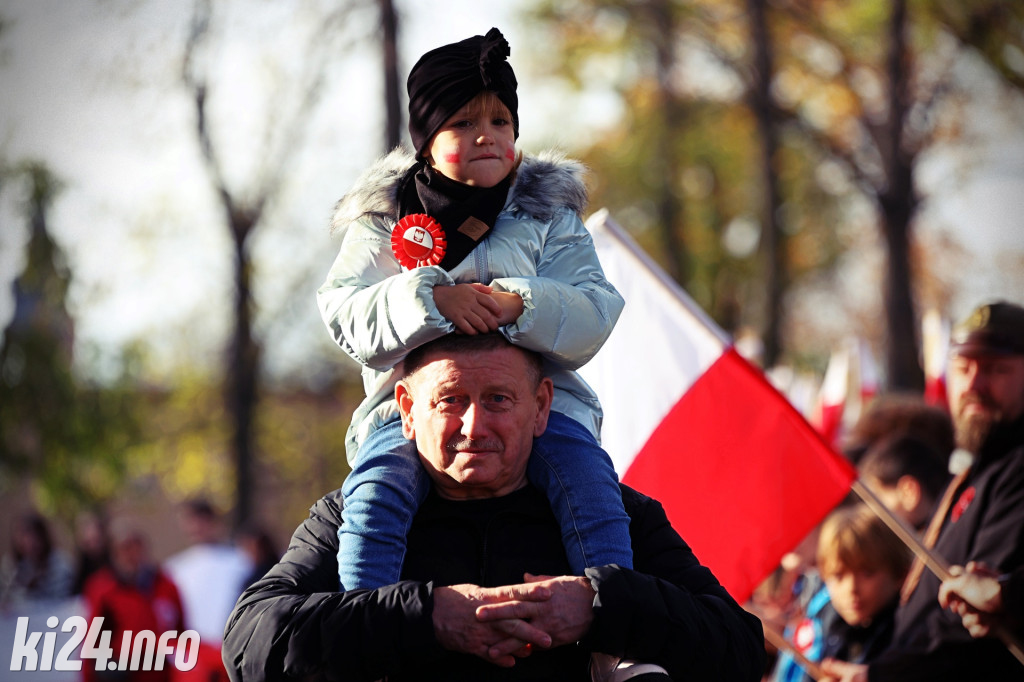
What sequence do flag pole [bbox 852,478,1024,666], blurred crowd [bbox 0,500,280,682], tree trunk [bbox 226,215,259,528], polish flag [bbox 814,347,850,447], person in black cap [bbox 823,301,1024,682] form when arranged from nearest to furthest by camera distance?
flag pole [bbox 852,478,1024,666] → person in black cap [bbox 823,301,1024,682] → blurred crowd [bbox 0,500,280,682] → polish flag [bbox 814,347,850,447] → tree trunk [bbox 226,215,259,528]

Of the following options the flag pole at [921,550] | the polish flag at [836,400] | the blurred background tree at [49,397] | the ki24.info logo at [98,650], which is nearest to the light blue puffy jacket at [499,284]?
the flag pole at [921,550]

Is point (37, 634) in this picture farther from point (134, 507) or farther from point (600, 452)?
point (134, 507)

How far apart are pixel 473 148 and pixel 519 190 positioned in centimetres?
17

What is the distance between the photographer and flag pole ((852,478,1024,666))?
15.8 ft

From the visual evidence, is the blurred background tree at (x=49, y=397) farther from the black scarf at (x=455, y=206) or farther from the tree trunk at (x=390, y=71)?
the black scarf at (x=455, y=206)

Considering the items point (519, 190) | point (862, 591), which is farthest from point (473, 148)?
point (862, 591)

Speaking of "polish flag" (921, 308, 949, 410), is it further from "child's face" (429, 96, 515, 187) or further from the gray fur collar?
"child's face" (429, 96, 515, 187)

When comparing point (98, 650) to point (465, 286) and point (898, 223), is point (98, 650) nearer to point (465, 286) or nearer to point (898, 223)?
point (465, 286)

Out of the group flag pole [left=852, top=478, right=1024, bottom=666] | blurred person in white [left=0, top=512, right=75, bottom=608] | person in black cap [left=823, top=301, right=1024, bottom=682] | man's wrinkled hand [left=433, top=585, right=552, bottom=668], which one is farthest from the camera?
blurred person in white [left=0, top=512, right=75, bottom=608]

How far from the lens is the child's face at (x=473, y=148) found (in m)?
3.48

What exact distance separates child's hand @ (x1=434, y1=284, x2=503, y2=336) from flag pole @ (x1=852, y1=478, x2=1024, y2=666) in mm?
2540

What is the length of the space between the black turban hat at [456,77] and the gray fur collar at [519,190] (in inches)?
5.7

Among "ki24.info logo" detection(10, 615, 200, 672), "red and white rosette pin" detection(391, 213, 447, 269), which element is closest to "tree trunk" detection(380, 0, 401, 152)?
"ki24.info logo" detection(10, 615, 200, 672)

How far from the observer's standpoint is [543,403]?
3.37 metres
